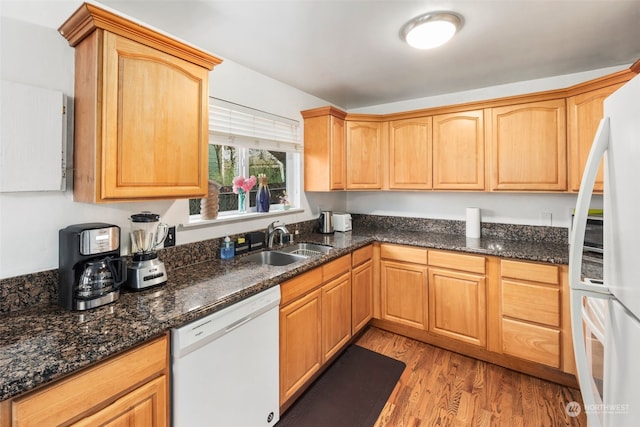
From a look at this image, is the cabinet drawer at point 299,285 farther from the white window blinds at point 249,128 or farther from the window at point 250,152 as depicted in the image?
the white window blinds at point 249,128

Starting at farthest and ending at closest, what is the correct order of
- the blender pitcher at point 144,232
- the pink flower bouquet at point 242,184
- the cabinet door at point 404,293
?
the cabinet door at point 404,293 → the pink flower bouquet at point 242,184 → the blender pitcher at point 144,232

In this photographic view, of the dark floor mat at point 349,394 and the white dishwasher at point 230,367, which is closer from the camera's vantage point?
the white dishwasher at point 230,367

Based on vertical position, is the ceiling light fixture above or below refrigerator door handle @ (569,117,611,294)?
above

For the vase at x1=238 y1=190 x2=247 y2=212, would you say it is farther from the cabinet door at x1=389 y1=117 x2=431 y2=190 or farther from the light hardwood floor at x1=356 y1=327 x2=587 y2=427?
the light hardwood floor at x1=356 y1=327 x2=587 y2=427

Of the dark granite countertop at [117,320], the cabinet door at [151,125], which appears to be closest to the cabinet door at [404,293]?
the dark granite countertop at [117,320]

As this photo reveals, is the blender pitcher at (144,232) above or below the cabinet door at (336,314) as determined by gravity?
above

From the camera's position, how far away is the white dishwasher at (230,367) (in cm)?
117

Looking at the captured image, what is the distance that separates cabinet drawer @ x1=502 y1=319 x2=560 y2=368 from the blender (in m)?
2.37

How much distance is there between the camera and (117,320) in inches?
44.0

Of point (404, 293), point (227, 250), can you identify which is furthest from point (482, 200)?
point (227, 250)

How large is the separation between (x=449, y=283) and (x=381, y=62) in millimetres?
1814

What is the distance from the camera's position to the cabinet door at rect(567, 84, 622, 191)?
6.57 feet

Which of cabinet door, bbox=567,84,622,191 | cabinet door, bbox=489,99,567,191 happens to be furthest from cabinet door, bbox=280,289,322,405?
cabinet door, bbox=567,84,622,191

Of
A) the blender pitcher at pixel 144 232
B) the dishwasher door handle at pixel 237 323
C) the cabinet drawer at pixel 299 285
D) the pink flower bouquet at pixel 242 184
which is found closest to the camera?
the dishwasher door handle at pixel 237 323
